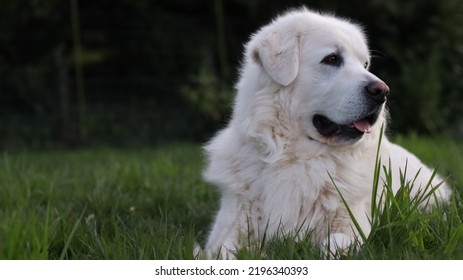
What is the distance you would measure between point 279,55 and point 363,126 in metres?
0.51

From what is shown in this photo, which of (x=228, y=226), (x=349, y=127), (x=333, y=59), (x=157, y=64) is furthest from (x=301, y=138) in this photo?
(x=157, y=64)

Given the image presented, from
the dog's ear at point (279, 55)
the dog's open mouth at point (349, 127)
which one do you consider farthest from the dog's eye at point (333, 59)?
the dog's open mouth at point (349, 127)

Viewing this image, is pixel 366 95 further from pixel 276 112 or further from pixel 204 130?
pixel 204 130

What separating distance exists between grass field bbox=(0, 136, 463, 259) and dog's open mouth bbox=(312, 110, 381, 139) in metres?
0.35

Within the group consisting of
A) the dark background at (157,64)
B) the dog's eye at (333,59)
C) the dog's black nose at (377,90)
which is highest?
the dog's eye at (333,59)

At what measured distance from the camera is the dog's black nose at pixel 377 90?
2826mm

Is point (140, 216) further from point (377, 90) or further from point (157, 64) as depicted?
point (157, 64)

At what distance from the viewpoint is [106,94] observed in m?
9.37

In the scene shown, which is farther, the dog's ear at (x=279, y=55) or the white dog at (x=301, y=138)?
the dog's ear at (x=279, y=55)

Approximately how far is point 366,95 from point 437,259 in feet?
2.77

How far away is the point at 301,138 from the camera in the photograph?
298 cm

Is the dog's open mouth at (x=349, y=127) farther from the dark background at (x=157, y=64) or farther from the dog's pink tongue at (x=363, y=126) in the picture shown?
the dark background at (x=157, y=64)

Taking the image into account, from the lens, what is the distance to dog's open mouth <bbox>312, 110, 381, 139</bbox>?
291 cm

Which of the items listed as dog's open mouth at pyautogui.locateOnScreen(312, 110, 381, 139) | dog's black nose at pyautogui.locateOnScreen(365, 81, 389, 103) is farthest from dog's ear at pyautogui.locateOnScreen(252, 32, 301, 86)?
dog's black nose at pyautogui.locateOnScreen(365, 81, 389, 103)
